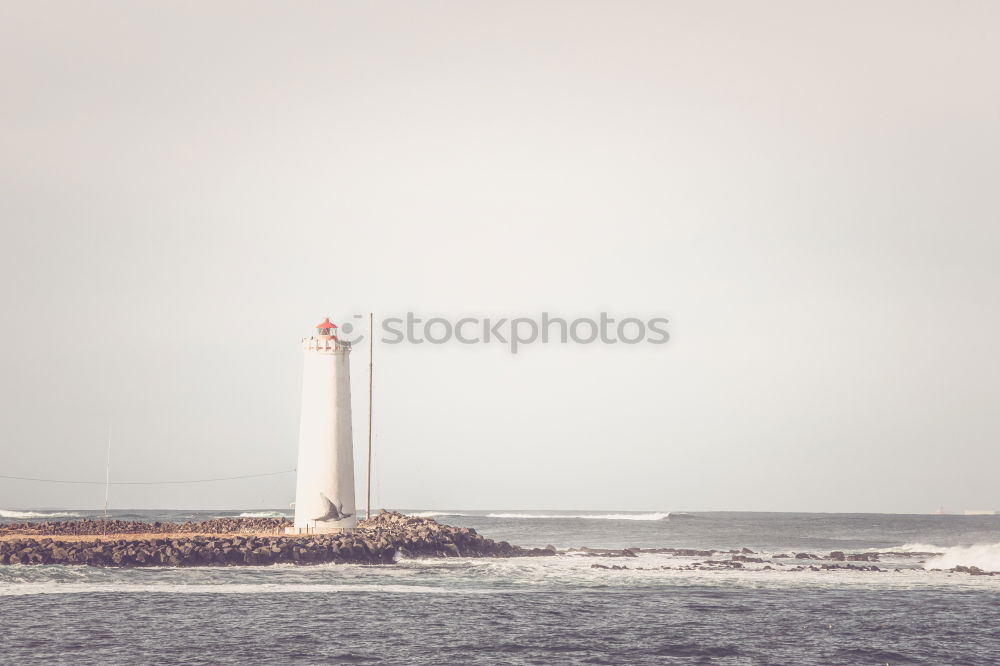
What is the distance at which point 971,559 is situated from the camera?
47.2 metres

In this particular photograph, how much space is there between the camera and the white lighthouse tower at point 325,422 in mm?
37156

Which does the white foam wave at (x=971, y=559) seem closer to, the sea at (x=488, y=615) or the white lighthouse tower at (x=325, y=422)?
the sea at (x=488, y=615)

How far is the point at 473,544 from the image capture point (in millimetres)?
44938

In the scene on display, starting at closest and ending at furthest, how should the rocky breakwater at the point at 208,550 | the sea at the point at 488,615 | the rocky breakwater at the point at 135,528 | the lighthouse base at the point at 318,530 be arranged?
the sea at the point at 488,615, the rocky breakwater at the point at 208,550, the lighthouse base at the point at 318,530, the rocky breakwater at the point at 135,528

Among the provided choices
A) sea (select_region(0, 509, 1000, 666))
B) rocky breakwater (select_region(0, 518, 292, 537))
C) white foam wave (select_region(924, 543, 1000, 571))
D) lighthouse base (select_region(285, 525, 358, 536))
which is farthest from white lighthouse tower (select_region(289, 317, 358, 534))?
white foam wave (select_region(924, 543, 1000, 571))

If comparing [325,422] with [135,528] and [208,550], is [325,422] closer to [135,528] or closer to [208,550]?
[208,550]

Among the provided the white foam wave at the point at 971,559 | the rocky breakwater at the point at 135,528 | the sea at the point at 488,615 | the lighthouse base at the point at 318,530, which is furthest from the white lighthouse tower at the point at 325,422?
the white foam wave at the point at 971,559

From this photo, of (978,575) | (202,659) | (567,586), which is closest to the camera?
(202,659)

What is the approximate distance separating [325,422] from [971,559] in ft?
99.5

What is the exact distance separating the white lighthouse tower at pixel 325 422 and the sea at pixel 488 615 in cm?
314

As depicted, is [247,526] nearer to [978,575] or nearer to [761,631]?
[761,631]

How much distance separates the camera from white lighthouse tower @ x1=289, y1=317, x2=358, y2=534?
122 feet

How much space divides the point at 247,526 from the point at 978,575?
30.0 meters

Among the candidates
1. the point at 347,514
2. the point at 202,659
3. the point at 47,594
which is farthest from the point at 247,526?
the point at 202,659
